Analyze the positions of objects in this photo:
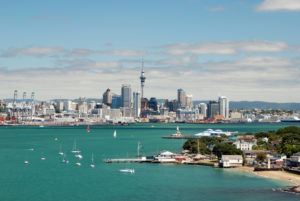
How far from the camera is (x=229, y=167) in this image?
59.8 metres

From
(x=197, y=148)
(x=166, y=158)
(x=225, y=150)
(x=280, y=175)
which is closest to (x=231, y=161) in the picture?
(x=225, y=150)

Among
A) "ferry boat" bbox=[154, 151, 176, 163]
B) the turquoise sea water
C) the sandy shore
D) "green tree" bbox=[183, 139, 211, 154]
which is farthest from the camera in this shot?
"green tree" bbox=[183, 139, 211, 154]

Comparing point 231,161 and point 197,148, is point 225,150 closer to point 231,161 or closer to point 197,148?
point 231,161

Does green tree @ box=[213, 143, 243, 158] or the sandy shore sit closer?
the sandy shore

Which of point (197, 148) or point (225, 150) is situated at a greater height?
point (225, 150)

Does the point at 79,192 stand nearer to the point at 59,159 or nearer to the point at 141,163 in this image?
the point at 141,163

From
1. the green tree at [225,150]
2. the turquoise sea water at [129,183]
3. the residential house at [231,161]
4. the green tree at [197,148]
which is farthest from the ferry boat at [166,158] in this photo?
the residential house at [231,161]

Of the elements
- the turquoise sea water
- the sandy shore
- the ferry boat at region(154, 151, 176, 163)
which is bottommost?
the turquoise sea water

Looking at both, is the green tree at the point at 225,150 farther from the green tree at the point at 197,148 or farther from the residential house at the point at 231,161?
the green tree at the point at 197,148

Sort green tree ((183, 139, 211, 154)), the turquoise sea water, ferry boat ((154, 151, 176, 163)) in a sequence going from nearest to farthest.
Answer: the turquoise sea water → ferry boat ((154, 151, 176, 163)) → green tree ((183, 139, 211, 154))

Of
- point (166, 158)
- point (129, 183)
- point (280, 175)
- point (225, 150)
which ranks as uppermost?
point (225, 150)

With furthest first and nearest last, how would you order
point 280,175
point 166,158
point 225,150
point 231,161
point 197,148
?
point 197,148 → point 166,158 → point 225,150 → point 231,161 → point 280,175

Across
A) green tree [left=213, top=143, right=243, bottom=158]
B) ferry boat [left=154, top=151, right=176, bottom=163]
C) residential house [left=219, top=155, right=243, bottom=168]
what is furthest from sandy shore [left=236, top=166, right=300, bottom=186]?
ferry boat [left=154, top=151, right=176, bottom=163]

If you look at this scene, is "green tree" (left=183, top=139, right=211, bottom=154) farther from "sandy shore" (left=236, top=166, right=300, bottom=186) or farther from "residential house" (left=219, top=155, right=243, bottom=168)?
"sandy shore" (left=236, top=166, right=300, bottom=186)
